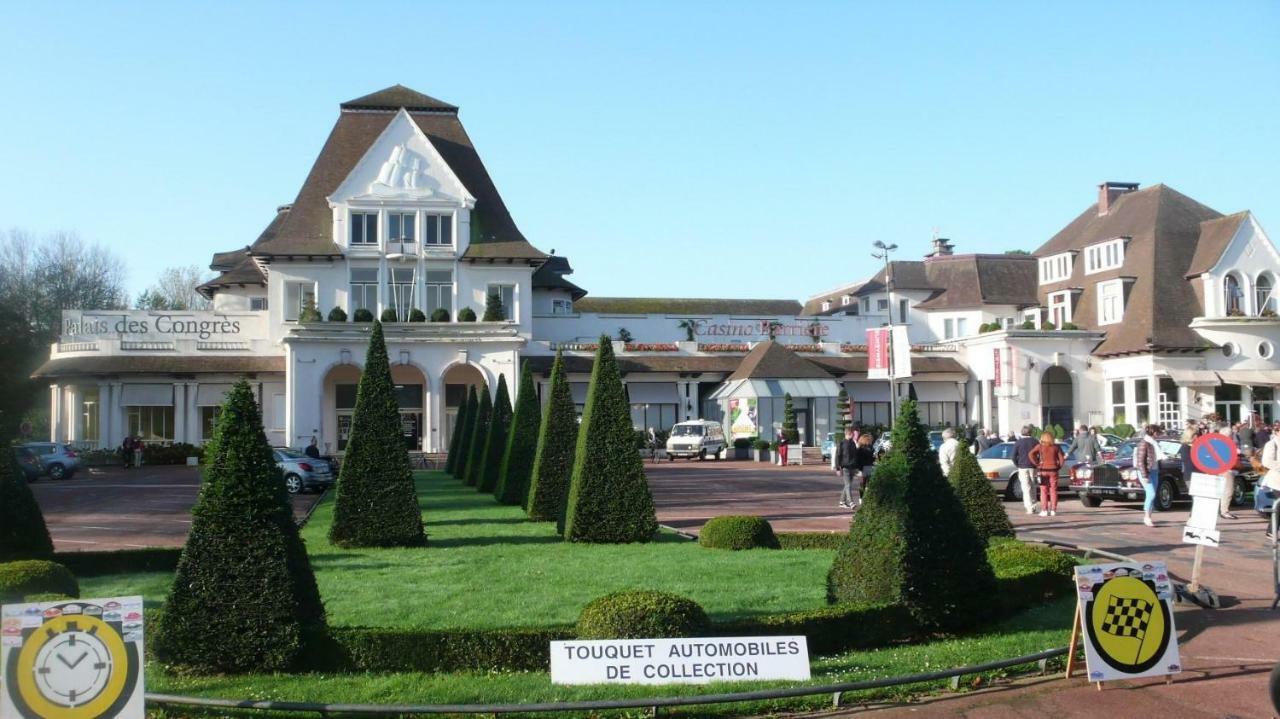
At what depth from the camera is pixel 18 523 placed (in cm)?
1488

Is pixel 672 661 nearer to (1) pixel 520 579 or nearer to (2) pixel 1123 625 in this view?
(2) pixel 1123 625

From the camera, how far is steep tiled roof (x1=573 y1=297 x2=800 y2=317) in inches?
3068

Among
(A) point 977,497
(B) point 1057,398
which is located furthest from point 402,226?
(A) point 977,497

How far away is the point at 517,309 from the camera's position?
5341 cm

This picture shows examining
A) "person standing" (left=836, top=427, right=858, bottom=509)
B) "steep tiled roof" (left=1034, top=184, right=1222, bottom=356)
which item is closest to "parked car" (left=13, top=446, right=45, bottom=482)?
"person standing" (left=836, top=427, right=858, bottom=509)

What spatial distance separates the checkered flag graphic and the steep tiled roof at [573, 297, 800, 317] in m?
68.0

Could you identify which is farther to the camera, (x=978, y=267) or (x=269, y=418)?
(x=978, y=267)

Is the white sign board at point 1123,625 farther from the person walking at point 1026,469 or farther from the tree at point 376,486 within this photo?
the person walking at point 1026,469

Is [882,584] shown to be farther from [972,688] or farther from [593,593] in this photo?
[593,593]

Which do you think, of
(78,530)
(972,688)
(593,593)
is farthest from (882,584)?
(78,530)

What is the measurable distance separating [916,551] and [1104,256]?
53.0 m

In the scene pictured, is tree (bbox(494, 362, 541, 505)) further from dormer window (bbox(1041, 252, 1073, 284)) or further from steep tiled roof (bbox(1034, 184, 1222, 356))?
dormer window (bbox(1041, 252, 1073, 284))

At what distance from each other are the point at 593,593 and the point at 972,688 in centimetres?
498

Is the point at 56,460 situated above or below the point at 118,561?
above
